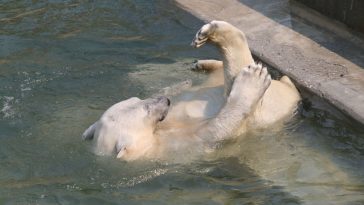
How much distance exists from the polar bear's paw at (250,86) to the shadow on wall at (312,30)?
1543 mm

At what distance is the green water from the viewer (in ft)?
15.4

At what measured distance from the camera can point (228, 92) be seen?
16.5ft

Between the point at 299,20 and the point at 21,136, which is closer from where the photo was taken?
the point at 21,136

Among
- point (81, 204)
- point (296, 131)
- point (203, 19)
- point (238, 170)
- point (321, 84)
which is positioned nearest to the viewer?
point (81, 204)

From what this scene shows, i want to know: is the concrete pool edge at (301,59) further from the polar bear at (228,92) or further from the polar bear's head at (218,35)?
the polar bear's head at (218,35)

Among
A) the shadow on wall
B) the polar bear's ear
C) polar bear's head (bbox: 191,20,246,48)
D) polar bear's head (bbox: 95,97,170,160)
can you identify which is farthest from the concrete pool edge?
the polar bear's ear

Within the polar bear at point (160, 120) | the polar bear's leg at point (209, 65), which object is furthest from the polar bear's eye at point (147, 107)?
the polar bear's leg at point (209, 65)

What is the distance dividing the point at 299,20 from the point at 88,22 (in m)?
2.51

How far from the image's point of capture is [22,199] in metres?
4.73

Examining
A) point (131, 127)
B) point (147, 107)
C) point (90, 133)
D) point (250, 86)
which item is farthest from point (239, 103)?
point (90, 133)

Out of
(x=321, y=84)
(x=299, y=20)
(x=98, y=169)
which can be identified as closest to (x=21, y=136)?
(x=98, y=169)

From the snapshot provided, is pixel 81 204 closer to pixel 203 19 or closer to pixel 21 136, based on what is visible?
pixel 21 136

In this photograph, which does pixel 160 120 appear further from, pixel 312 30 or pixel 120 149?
pixel 312 30

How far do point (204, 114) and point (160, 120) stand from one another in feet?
1.18
